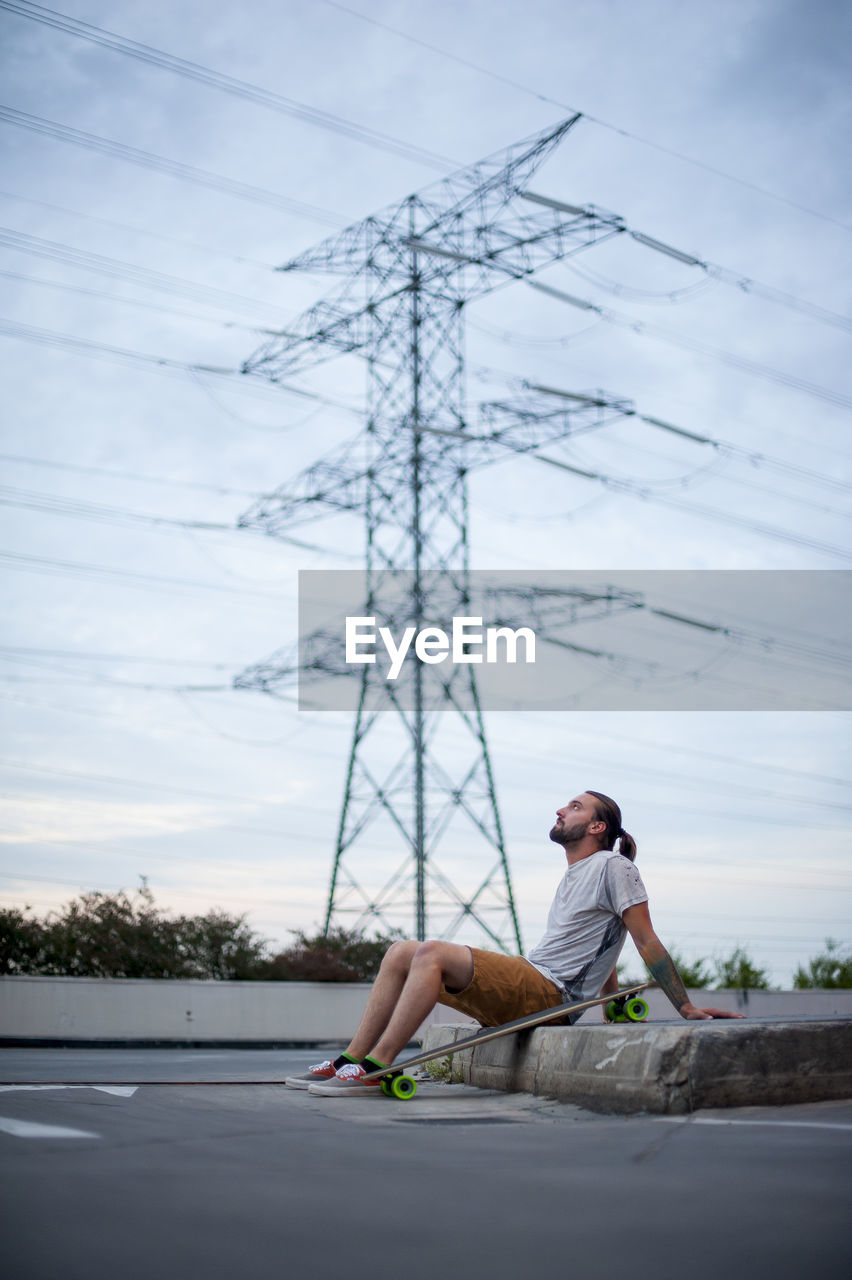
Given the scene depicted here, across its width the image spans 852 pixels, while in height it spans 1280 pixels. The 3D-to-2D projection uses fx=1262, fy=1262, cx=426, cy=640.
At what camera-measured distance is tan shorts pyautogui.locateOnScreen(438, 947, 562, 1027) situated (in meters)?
4.82

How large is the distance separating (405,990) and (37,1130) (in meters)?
1.66

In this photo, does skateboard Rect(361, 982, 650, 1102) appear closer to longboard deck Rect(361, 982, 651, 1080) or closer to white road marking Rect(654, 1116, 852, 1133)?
longboard deck Rect(361, 982, 651, 1080)

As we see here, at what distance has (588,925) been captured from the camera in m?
4.99

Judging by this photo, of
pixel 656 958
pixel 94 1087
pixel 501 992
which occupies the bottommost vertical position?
pixel 94 1087

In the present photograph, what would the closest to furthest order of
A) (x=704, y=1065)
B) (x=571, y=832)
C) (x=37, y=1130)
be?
1. (x=37, y=1130)
2. (x=704, y=1065)
3. (x=571, y=832)

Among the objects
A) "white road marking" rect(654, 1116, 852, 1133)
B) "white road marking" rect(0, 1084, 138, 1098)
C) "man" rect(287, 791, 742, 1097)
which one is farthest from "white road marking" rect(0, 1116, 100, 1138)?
"white road marking" rect(654, 1116, 852, 1133)

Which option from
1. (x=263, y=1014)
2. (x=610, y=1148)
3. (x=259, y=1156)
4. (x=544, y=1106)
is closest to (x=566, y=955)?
(x=544, y=1106)

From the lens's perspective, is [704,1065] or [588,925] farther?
[588,925]

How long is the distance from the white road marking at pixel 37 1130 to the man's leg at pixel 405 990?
147 cm

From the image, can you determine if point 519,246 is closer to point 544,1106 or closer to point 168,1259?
point 544,1106

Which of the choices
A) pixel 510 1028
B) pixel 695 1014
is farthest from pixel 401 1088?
pixel 695 1014

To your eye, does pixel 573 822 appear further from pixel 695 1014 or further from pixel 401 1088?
pixel 401 1088

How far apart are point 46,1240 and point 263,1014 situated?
64.2ft

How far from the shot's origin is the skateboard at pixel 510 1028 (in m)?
4.61
